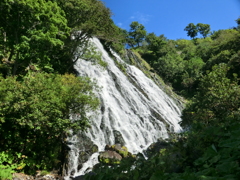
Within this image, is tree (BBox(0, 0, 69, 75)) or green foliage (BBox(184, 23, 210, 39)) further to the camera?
green foliage (BBox(184, 23, 210, 39))

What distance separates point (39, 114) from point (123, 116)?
8.04m

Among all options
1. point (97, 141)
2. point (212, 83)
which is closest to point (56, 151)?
point (97, 141)

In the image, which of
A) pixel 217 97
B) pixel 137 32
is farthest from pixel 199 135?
pixel 137 32

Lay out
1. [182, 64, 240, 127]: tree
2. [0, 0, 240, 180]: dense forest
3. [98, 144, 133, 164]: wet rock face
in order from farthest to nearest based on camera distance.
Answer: [182, 64, 240, 127]: tree < [98, 144, 133, 164]: wet rock face < [0, 0, 240, 180]: dense forest

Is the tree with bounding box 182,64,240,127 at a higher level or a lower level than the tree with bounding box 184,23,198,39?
lower

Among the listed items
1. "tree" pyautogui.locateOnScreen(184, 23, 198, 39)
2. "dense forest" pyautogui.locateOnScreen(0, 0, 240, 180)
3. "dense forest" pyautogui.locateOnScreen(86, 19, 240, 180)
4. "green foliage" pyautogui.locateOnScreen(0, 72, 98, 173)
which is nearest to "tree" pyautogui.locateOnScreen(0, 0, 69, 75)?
"dense forest" pyautogui.locateOnScreen(0, 0, 240, 180)

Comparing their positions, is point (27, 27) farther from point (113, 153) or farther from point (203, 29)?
point (203, 29)

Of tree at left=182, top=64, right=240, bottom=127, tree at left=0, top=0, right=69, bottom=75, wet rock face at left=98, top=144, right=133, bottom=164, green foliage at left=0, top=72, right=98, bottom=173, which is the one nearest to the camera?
green foliage at left=0, top=72, right=98, bottom=173

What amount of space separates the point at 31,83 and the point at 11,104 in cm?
129

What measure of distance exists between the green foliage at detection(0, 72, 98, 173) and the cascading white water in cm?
144

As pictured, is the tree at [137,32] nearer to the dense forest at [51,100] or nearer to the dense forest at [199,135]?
the dense forest at [199,135]

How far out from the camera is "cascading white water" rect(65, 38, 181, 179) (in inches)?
493

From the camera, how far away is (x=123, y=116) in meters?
15.5

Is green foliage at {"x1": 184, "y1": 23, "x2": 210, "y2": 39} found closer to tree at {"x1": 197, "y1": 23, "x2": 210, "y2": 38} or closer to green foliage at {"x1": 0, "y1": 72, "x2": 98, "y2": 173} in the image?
tree at {"x1": 197, "y1": 23, "x2": 210, "y2": 38}
